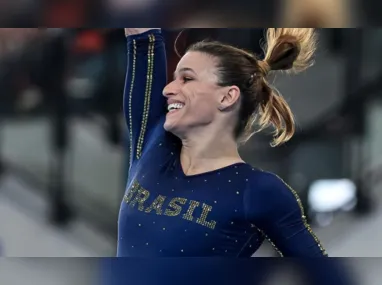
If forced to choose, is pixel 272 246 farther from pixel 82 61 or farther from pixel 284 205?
pixel 82 61

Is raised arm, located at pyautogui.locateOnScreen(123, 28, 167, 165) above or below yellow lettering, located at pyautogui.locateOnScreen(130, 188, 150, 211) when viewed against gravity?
above

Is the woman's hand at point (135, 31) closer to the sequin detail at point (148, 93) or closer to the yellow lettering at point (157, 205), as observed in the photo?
the sequin detail at point (148, 93)

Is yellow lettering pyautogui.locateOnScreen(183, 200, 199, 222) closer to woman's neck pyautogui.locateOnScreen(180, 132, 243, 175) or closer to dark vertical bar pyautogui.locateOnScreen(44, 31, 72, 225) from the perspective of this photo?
woman's neck pyautogui.locateOnScreen(180, 132, 243, 175)

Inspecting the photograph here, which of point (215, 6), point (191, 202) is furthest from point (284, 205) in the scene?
point (215, 6)

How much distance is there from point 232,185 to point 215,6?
0.41 meters

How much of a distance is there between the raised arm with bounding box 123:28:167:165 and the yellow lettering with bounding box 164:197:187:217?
0.45 ft

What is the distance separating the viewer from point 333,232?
1167 mm

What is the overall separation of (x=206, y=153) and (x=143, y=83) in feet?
0.72

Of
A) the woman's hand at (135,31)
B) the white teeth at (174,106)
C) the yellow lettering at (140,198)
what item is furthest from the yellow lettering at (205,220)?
the woman's hand at (135,31)

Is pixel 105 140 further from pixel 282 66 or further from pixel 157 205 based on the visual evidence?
pixel 282 66

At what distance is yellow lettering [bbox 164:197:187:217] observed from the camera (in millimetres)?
1156

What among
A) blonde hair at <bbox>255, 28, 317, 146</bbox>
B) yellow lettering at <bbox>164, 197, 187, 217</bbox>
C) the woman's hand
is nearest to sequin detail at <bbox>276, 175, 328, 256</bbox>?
blonde hair at <bbox>255, 28, 317, 146</bbox>

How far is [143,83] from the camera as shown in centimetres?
119

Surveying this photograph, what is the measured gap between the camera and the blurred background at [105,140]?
117cm
